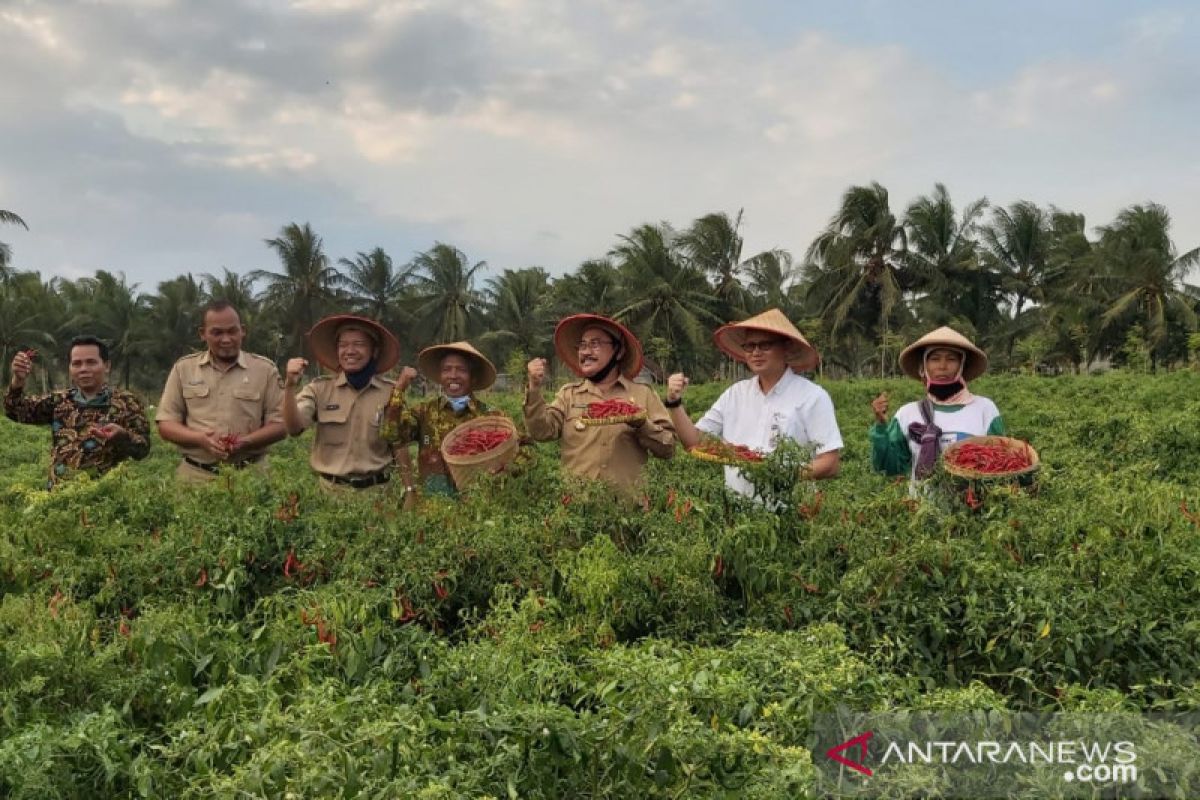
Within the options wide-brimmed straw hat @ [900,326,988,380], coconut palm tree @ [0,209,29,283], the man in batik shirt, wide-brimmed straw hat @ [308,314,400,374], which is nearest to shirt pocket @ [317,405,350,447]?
wide-brimmed straw hat @ [308,314,400,374]

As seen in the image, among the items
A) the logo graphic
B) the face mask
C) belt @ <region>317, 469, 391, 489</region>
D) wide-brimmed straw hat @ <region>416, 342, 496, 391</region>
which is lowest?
the logo graphic

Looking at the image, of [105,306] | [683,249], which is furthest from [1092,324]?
Answer: [105,306]

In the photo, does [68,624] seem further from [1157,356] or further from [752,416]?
[1157,356]

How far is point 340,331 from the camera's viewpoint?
17.0 feet

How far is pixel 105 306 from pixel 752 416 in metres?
48.7

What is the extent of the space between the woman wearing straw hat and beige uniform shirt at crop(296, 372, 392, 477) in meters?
2.68

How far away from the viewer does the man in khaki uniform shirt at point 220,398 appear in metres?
4.98

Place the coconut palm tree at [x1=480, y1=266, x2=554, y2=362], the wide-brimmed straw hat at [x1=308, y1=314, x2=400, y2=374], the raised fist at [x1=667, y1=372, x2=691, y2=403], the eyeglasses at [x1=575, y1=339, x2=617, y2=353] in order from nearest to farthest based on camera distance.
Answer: the raised fist at [x1=667, y1=372, x2=691, y2=403]
the eyeglasses at [x1=575, y1=339, x2=617, y2=353]
the wide-brimmed straw hat at [x1=308, y1=314, x2=400, y2=374]
the coconut palm tree at [x1=480, y1=266, x2=554, y2=362]

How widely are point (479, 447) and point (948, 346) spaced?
7.93ft

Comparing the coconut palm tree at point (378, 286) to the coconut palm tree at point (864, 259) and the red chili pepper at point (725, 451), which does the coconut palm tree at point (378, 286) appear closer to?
the coconut palm tree at point (864, 259)

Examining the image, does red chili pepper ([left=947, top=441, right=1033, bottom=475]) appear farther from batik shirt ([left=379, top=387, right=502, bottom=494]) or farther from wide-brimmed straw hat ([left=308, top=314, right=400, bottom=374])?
wide-brimmed straw hat ([left=308, top=314, right=400, bottom=374])

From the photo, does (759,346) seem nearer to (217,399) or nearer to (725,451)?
(725,451)

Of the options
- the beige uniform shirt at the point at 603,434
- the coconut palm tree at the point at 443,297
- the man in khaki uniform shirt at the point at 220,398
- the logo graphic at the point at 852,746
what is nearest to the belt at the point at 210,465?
the man in khaki uniform shirt at the point at 220,398

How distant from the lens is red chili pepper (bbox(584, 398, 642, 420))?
4336mm
